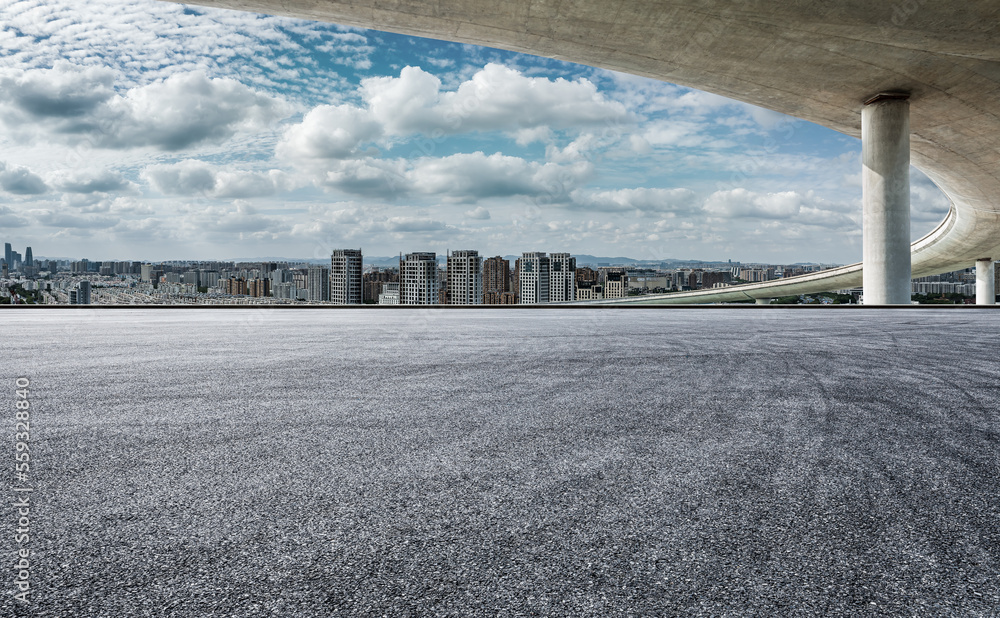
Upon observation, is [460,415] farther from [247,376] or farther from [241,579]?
[247,376]

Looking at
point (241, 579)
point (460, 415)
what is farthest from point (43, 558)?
point (460, 415)

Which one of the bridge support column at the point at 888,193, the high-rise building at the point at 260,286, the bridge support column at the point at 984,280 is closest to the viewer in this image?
the bridge support column at the point at 888,193

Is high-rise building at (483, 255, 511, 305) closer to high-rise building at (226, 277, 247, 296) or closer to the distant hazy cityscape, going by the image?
the distant hazy cityscape

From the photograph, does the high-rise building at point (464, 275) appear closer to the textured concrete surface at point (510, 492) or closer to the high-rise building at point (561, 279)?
the high-rise building at point (561, 279)

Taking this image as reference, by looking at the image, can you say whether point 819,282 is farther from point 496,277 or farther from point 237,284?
point 237,284

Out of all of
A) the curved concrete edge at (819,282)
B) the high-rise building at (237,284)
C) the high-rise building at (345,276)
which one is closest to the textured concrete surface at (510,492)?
the high-rise building at (237,284)

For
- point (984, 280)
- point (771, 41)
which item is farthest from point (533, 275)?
point (771, 41)

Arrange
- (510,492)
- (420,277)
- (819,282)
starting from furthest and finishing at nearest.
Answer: (819,282) < (420,277) < (510,492)
